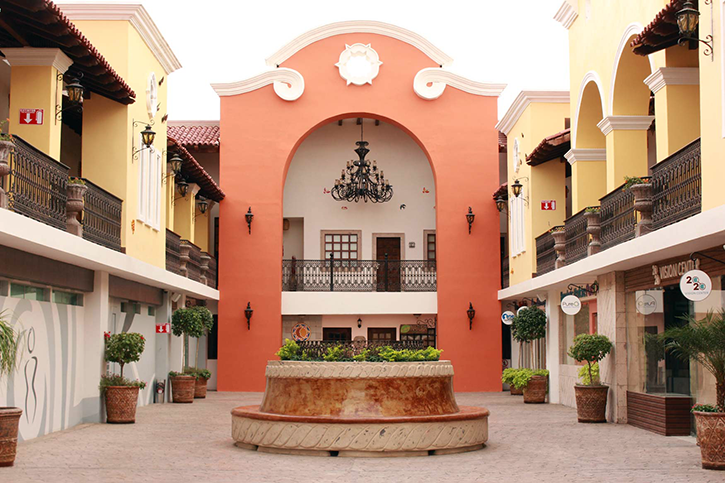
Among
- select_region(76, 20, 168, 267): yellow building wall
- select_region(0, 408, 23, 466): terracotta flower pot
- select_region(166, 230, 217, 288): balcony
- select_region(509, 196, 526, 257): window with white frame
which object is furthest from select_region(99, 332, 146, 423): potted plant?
select_region(509, 196, 526, 257): window with white frame

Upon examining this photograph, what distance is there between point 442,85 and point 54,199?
1472cm

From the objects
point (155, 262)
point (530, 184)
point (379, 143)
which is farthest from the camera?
point (379, 143)

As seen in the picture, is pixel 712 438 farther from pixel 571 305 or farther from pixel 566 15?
pixel 566 15

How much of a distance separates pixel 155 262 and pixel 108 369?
2518 mm

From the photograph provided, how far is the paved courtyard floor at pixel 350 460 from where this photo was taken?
8.73m

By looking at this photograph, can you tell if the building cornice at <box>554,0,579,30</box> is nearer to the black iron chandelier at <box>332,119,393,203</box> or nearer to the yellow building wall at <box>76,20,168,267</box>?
the yellow building wall at <box>76,20,168,267</box>

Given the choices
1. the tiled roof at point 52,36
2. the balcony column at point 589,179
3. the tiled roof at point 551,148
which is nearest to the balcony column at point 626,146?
the balcony column at point 589,179

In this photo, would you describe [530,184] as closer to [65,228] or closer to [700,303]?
[700,303]

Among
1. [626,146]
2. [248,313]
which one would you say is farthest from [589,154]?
[248,313]

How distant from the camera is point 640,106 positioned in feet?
47.5

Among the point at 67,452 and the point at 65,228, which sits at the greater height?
the point at 65,228

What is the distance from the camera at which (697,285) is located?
9945 mm

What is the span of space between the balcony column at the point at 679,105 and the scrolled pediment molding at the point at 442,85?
1310 centimetres

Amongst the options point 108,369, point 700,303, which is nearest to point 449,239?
point 108,369
